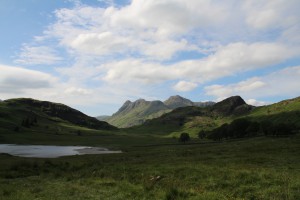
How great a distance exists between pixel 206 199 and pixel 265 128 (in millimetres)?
150556

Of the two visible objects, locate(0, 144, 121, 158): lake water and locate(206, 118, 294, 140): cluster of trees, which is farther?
locate(206, 118, 294, 140): cluster of trees

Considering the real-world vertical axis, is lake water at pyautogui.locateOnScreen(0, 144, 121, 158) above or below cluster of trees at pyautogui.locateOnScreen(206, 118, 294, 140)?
below

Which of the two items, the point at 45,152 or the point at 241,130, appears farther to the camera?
the point at 241,130

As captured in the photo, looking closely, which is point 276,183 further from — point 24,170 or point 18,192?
point 24,170

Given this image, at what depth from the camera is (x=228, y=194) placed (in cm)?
1894

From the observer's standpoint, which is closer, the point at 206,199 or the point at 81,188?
the point at 206,199

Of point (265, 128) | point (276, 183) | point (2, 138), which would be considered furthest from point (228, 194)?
point (2, 138)

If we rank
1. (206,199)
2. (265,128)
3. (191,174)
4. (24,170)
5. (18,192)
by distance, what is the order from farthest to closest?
(265,128) → (24,170) → (191,174) → (18,192) → (206,199)

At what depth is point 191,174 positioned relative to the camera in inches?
1180

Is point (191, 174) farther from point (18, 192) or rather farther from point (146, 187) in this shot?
point (18, 192)

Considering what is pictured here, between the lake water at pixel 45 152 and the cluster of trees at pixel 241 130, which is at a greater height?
the cluster of trees at pixel 241 130

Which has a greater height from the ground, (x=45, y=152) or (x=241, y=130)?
(x=241, y=130)

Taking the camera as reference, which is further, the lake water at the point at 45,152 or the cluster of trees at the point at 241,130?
the cluster of trees at the point at 241,130

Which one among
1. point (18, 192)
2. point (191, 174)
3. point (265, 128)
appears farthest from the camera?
point (265, 128)
